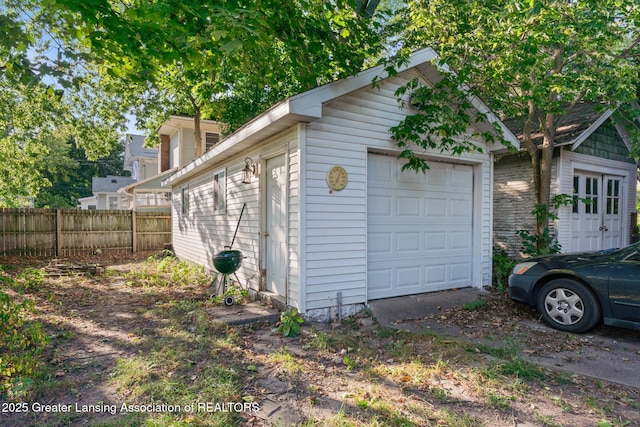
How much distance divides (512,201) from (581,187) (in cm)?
157

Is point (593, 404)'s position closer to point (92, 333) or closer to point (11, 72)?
point (92, 333)

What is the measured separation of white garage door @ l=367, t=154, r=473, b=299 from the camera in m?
5.50

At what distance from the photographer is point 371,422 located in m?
2.59

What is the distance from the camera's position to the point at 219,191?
7969 millimetres

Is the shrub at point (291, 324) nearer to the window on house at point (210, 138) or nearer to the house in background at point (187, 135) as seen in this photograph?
the house in background at point (187, 135)

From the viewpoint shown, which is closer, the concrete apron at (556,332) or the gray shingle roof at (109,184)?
the concrete apron at (556,332)

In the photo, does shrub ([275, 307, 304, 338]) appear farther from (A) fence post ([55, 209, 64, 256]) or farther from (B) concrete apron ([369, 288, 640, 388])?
(A) fence post ([55, 209, 64, 256])

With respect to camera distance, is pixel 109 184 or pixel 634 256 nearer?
pixel 634 256

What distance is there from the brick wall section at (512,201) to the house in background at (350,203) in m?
2.50

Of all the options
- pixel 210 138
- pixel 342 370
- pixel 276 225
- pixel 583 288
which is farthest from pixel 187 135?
pixel 583 288

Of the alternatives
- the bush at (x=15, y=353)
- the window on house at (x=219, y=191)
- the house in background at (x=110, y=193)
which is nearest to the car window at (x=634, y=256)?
the bush at (x=15, y=353)

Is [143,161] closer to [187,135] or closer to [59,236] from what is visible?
[187,135]

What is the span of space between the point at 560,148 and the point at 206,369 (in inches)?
328

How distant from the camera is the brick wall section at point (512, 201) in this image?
8320 mm
